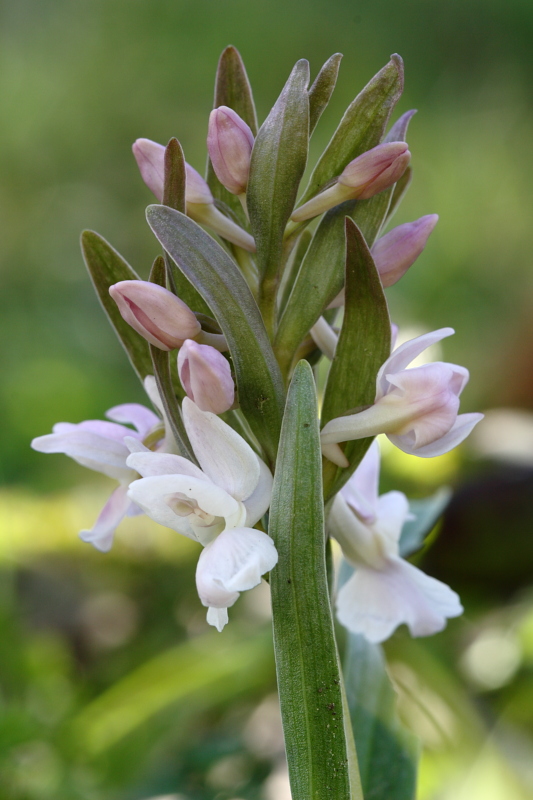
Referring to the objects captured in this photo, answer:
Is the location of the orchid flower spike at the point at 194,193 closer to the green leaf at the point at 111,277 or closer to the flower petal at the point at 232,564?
the green leaf at the point at 111,277

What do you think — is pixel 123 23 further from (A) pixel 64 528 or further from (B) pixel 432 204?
(A) pixel 64 528

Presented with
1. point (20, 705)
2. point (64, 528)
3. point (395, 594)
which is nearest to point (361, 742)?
point (395, 594)

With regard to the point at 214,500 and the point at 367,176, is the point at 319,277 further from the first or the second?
the point at 214,500

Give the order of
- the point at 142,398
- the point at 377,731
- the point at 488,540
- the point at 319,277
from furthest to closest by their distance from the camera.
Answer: the point at 142,398
the point at 488,540
the point at 377,731
the point at 319,277

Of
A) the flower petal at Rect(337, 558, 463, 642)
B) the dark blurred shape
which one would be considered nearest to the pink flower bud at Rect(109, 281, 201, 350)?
the flower petal at Rect(337, 558, 463, 642)

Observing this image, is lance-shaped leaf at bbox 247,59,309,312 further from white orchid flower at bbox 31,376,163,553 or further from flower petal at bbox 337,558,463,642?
flower petal at bbox 337,558,463,642

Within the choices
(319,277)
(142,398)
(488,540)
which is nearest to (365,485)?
(319,277)
